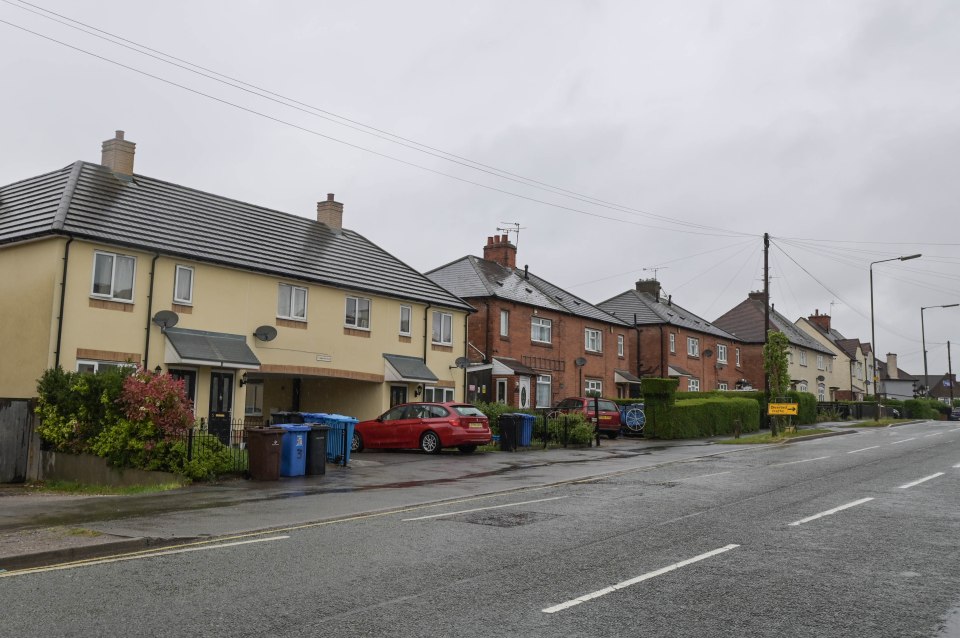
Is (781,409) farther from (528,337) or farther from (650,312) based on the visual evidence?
(650,312)

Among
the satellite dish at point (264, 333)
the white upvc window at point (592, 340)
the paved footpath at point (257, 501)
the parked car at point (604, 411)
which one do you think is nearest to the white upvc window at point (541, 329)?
the white upvc window at point (592, 340)

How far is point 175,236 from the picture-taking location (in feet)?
78.1

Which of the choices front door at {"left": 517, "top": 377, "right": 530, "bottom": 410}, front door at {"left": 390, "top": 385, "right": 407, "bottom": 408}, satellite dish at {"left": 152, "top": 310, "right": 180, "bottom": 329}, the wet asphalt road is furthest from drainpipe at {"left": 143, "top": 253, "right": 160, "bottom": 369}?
front door at {"left": 517, "top": 377, "right": 530, "bottom": 410}

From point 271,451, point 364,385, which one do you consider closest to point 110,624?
point 271,451

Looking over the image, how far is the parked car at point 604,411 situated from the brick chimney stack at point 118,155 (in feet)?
59.6

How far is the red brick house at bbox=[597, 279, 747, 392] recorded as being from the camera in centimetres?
5078

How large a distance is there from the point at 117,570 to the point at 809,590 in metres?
6.61

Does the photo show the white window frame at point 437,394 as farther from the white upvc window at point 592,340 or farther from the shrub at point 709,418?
the white upvc window at point 592,340

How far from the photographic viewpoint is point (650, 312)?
2057 inches

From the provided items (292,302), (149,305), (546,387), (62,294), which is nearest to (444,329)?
(292,302)

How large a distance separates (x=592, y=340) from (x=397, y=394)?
678 inches

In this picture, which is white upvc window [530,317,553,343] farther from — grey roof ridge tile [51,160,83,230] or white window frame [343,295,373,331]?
grey roof ridge tile [51,160,83,230]

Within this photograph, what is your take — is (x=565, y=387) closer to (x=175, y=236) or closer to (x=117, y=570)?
(x=175, y=236)

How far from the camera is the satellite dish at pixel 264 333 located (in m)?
24.9
